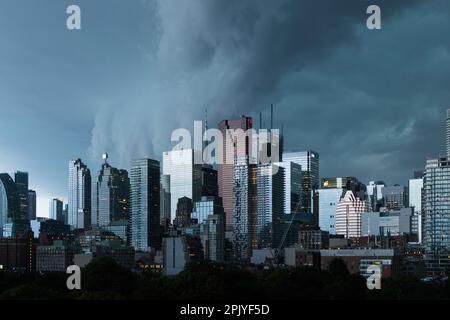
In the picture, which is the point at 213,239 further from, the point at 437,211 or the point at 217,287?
the point at 217,287

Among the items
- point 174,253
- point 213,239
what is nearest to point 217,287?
point 174,253

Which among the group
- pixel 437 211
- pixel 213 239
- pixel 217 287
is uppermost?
pixel 437 211

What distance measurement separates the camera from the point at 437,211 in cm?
13988

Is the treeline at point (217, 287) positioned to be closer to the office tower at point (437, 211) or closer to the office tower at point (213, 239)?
the office tower at point (437, 211)

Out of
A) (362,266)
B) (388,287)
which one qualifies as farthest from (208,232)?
(388,287)

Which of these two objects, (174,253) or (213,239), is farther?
(213,239)

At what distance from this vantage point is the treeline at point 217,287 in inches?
1686

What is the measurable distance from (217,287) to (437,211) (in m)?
105

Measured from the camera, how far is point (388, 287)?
60500 mm

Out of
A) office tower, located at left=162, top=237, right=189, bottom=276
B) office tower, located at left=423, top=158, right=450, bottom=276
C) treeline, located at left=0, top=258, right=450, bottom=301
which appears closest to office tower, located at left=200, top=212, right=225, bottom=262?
office tower, located at left=162, top=237, right=189, bottom=276

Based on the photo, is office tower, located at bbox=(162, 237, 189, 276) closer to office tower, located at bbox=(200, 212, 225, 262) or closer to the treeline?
office tower, located at bbox=(200, 212, 225, 262)

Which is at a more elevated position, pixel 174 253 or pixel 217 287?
pixel 217 287
